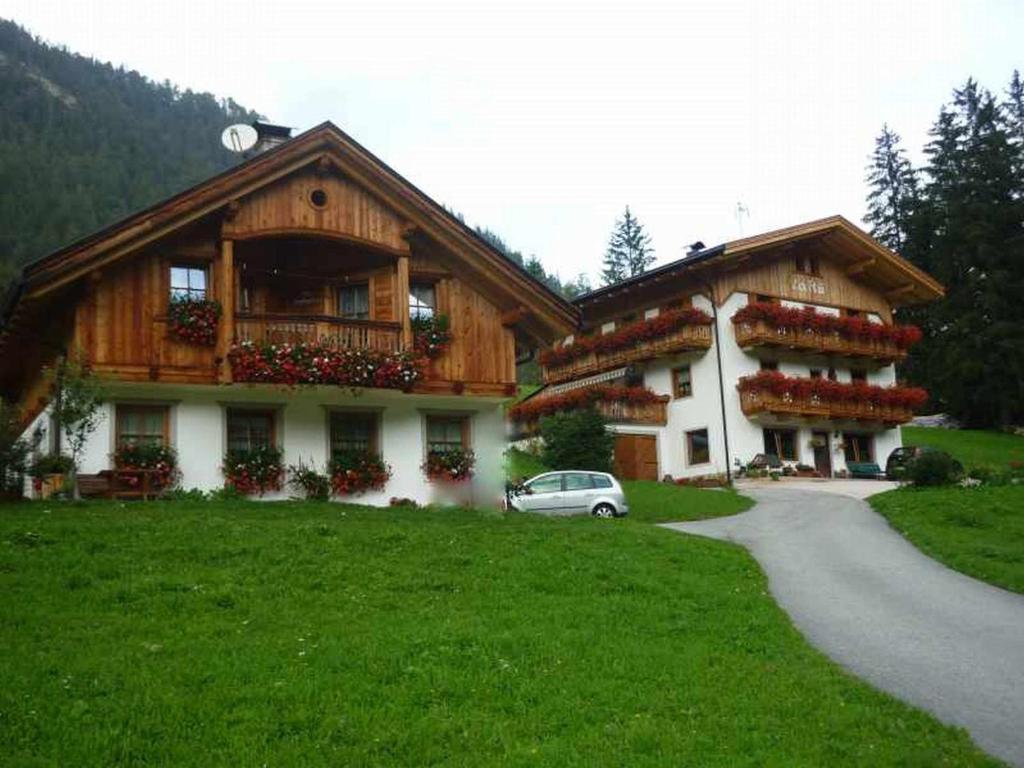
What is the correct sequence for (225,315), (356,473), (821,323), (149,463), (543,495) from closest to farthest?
(149,463)
(225,315)
(356,473)
(543,495)
(821,323)

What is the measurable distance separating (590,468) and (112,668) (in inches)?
1070

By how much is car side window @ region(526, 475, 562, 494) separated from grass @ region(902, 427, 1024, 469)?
24750 mm

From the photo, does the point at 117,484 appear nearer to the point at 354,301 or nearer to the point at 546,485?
the point at 354,301

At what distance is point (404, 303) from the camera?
23375 mm

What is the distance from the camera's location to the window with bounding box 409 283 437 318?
81.4 feet

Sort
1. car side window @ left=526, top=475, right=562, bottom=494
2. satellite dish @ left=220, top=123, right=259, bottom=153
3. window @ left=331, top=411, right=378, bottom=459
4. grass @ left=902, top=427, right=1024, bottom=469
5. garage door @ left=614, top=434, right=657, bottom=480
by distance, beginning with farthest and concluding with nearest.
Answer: grass @ left=902, top=427, right=1024, bottom=469 < garage door @ left=614, top=434, right=657, bottom=480 < car side window @ left=526, top=475, right=562, bottom=494 < satellite dish @ left=220, top=123, right=259, bottom=153 < window @ left=331, top=411, right=378, bottom=459

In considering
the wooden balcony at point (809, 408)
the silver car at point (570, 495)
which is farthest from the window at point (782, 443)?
the silver car at point (570, 495)

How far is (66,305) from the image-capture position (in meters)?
22.0

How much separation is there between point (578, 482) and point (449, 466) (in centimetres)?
358

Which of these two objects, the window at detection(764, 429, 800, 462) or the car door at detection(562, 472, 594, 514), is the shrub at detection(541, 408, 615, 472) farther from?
the car door at detection(562, 472, 594, 514)

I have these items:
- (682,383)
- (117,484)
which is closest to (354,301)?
(117,484)

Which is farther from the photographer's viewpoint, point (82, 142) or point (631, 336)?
point (82, 142)

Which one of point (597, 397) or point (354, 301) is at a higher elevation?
point (354, 301)

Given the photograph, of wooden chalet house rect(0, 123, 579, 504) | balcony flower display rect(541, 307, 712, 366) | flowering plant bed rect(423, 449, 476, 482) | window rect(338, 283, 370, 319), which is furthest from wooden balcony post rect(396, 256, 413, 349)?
balcony flower display rect(541, 307, 712, 366)
